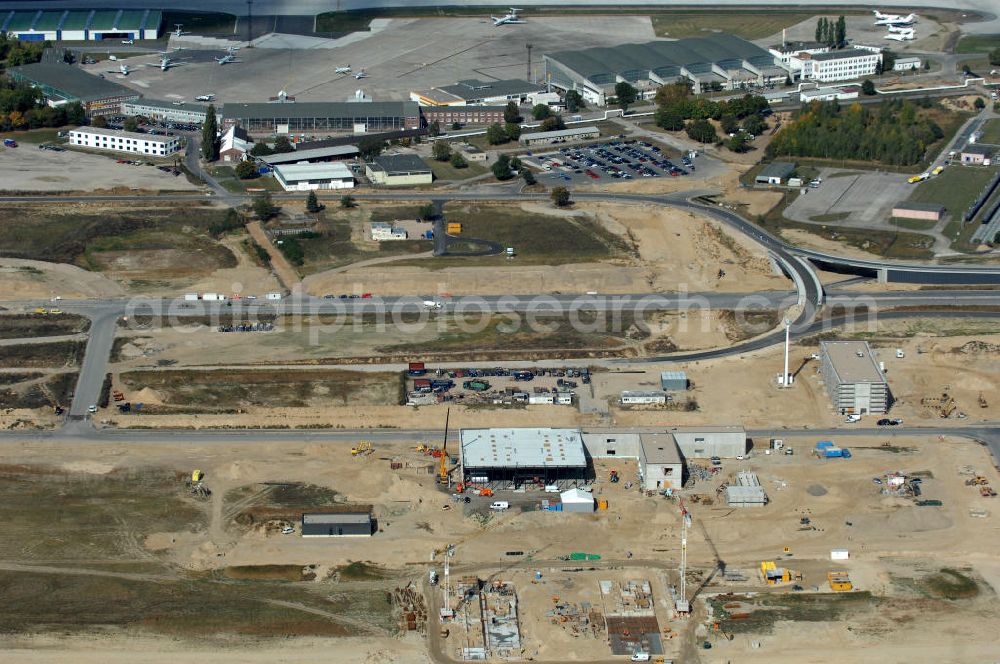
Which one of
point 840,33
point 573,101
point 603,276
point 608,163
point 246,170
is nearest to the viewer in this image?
point 603,276

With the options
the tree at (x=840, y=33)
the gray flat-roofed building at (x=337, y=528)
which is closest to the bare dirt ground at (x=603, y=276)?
the gray flat-roofed building at (x=337, y=528)

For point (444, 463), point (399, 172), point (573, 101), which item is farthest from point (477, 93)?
point (444, 463)

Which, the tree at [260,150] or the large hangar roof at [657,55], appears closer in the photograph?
the tree at [260,150]

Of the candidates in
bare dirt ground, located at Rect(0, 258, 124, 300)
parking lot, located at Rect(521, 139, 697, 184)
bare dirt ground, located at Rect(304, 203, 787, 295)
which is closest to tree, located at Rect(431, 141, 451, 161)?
parking lot, located at Rect(521, 139, 697, 184)

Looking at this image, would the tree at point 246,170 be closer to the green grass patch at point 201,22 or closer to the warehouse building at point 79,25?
the green grass patch at point 201,22

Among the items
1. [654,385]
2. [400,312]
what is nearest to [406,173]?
[400,312]

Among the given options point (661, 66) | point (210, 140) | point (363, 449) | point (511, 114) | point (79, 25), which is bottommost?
point (363, 449)

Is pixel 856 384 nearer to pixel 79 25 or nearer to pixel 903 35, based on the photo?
pixel 903 35
